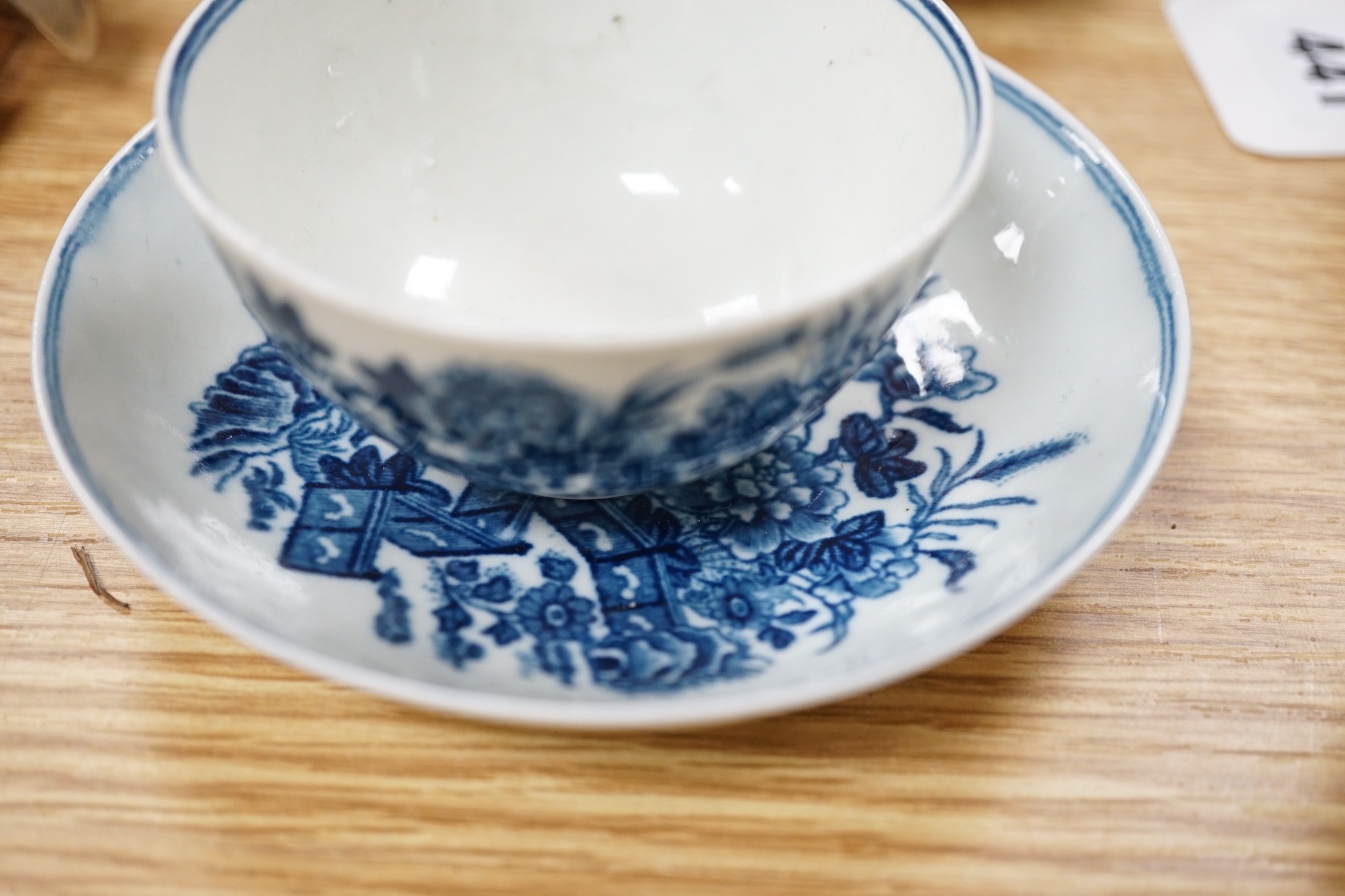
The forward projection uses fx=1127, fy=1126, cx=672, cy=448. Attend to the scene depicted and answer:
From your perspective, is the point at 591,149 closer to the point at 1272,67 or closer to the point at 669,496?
the point at 669,496

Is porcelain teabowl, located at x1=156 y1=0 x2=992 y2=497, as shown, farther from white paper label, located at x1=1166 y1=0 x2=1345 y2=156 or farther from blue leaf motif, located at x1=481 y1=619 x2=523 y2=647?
white paper label, located at x1=1166 y1=0 x2=1345 y2=156

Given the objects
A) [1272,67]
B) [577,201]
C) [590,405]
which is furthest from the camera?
[1272,67]

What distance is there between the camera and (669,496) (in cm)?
50

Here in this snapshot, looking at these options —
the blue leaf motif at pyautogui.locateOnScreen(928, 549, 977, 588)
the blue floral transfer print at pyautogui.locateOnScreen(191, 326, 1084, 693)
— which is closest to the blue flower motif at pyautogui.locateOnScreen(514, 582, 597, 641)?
the blue floral transfer print at pyautogui.locateOnScreen(191, 326, 1084, 693)

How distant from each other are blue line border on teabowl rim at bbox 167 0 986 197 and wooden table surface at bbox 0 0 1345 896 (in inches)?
7.8

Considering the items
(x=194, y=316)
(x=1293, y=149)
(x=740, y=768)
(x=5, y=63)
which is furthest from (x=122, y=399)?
(x=1293, y=149)

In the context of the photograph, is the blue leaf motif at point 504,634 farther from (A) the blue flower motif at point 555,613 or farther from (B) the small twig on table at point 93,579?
(B) the small twig on table at point 93,579

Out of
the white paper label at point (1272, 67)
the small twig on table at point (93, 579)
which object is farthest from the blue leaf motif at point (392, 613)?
the white paper label at point (1272, 67)

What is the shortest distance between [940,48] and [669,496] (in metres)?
0.24

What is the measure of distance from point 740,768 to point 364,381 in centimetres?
20

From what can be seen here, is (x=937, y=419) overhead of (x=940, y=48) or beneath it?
beneath

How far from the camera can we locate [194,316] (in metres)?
0.54

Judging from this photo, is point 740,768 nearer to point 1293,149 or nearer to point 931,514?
point 931,514

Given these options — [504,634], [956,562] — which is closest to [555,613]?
[504,634]
